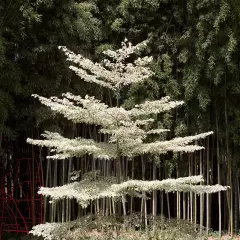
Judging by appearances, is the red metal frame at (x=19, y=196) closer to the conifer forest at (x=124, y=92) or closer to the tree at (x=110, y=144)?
the conifer forest at (x=124, y=92)

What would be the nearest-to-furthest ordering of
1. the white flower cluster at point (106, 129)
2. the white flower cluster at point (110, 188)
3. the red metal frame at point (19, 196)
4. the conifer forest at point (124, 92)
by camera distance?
1. the white flower cluster at point (110, 188)
2. the white flower cluster at point (106, 129)
3. the conifer forest at point (124, 92)
4. the red metal frame at point (19, 196)

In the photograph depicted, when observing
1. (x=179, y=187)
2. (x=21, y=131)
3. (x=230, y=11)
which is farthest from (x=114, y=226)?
(x=230, y=11)

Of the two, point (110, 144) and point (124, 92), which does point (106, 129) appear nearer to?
point (110, 144)

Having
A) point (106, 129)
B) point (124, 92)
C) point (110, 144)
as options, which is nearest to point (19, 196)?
point (124, 92)

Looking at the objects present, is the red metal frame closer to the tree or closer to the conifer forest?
the conifer forest

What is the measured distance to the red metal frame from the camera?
20.9 feet

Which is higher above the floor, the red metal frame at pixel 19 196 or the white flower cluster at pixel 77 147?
the white flower cluster at pixel 77 147

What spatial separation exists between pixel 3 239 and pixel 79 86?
7.73 feet

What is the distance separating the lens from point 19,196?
7074mm

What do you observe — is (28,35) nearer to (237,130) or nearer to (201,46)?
(201,46)

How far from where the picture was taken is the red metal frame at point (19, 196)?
20.9ft

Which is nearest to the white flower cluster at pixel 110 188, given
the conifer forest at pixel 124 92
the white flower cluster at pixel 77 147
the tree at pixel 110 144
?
the tree at pixel 110 144

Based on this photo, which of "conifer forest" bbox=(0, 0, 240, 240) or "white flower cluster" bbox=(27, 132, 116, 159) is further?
"conifer forest" bbox=(0, 0, 240, 240)

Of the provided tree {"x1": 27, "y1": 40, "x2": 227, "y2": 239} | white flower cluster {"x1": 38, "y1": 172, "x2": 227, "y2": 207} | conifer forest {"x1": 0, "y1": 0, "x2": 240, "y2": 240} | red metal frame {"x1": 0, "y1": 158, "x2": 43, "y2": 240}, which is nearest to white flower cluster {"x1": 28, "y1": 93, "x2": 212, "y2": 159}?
tree {"x1": 27, "y1": 40, "x2": 227, "y2": 239}
